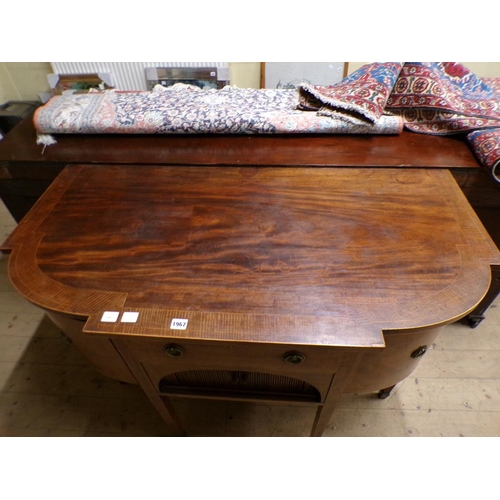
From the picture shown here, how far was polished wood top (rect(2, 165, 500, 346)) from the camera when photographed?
675 mm

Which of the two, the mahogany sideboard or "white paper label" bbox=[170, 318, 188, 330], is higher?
the mahogany sideboard

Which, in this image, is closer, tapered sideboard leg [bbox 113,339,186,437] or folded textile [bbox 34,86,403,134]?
tapered sideboard leg [bbox 113,339,186,437]

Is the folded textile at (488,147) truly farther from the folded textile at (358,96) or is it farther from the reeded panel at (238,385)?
the reeded panel at (238,385)

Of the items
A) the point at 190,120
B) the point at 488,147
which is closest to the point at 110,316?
the point at 190,120

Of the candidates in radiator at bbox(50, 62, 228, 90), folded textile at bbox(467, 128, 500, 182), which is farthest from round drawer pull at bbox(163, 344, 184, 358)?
radiator at bbox(50, 62, 228, 90)

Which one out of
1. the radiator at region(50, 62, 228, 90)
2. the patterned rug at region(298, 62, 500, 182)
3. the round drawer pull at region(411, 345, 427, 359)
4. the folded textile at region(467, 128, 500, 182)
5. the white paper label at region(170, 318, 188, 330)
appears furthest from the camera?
the radiator at region(50, 62, 228, 90)

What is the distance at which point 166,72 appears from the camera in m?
2.12

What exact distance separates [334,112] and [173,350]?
0.99m

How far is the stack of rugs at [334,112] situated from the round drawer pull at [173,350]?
0.84 metres

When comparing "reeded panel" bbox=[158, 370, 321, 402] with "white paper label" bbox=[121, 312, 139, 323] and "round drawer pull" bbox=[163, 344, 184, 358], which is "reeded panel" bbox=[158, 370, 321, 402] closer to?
"round drawer pull" bbox=[163, 344, 184, 358]

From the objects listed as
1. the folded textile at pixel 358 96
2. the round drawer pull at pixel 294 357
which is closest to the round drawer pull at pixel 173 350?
the round drawer pull at pixel 294 357

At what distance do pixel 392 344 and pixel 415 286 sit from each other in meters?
0.14

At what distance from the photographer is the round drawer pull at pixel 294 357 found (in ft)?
2.24

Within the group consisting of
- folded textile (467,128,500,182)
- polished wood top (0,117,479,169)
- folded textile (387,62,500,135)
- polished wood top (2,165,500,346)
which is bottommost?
polished wood top (2,165,500,346)
